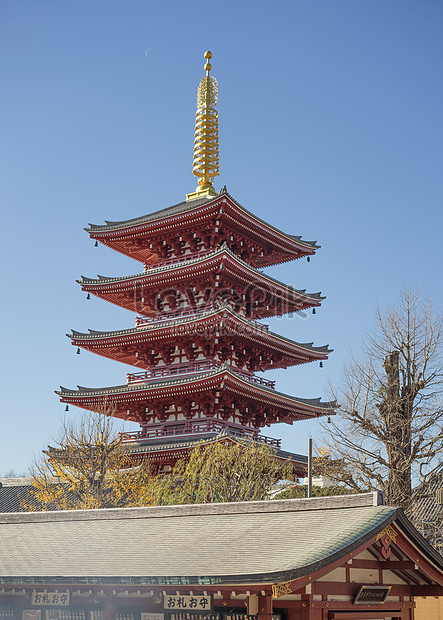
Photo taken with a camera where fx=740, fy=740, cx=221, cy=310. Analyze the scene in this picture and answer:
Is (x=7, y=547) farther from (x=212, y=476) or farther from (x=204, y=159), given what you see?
(x=204, y=159)

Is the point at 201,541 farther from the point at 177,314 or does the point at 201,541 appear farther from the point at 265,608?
the point at 177,314

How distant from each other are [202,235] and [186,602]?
29647 mm

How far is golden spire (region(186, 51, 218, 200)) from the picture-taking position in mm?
44844

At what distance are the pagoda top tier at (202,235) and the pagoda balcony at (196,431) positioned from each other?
970 centimetres

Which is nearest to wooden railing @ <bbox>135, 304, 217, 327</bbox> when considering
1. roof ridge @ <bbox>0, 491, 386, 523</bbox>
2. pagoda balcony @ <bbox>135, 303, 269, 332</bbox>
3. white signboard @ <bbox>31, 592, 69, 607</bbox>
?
pagoda balcony @ <bbox>135, 303, 269, 332</bbox>

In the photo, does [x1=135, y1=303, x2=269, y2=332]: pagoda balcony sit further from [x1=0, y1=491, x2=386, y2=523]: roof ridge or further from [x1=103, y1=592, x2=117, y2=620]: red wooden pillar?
[x1=103, y1=592, x2=117, y2=620]: red wooden pillar

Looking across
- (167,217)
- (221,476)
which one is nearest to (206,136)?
(167,217)

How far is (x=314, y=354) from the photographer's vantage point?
41688 millimetres

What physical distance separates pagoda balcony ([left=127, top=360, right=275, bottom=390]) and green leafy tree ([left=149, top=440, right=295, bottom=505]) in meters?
4.51

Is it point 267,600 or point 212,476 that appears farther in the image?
point 212,476

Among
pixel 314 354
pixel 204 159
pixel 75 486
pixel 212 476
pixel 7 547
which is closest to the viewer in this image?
pixel 7 547

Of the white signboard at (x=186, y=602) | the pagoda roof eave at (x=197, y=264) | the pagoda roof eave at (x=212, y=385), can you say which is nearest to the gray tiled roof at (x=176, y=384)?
the pagoda roof eave at (x=212, y=385)

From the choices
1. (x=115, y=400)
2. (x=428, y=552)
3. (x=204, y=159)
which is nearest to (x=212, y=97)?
(x=204, y=159)

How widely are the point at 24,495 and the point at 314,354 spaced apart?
70.1 feet
